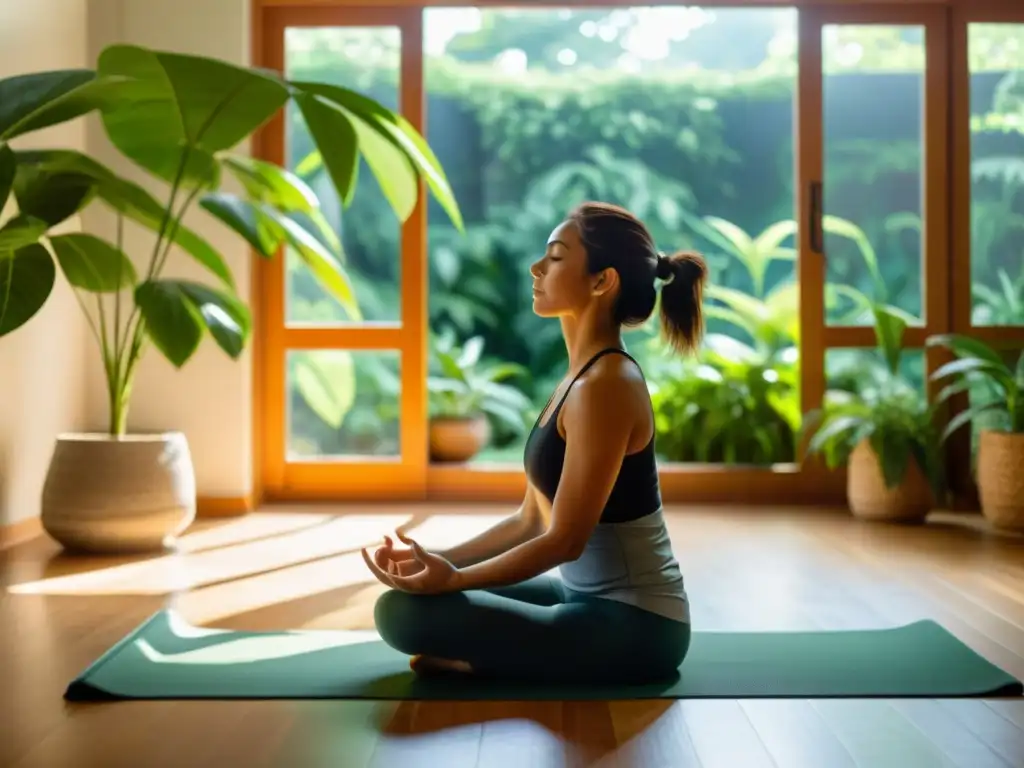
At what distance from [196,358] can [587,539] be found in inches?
110

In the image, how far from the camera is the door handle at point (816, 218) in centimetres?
468

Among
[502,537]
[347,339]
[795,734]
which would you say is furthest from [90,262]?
[795,734]

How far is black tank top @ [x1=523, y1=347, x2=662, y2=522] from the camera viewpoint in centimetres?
204

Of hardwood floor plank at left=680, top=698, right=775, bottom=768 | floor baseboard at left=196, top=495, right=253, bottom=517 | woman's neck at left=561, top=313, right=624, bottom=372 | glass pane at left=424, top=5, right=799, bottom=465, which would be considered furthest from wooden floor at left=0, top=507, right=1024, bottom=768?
glass pane at left=424, top=5, right=799, bottom=465

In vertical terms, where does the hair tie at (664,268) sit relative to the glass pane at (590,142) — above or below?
below

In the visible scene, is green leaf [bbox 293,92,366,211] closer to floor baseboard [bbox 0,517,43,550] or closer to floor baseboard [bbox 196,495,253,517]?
floor baseboard [bbox 0,517,43,550]

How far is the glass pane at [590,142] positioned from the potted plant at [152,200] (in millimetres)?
3208

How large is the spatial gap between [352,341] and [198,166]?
1347 millimetres

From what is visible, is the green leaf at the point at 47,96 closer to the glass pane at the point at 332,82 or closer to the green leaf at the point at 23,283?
the green leaf at the point at 23,283

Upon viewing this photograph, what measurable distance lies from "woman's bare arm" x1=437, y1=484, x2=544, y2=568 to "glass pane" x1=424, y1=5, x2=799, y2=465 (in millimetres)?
4497

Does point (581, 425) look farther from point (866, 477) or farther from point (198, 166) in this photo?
point (866, 477)

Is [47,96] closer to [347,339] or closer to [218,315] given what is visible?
[218,315]

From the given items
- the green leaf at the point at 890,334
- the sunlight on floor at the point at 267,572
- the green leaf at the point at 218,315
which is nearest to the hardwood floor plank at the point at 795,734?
the sunlight on floor at the point at 267,572

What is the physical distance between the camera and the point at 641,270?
6.82 ft
